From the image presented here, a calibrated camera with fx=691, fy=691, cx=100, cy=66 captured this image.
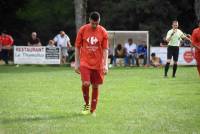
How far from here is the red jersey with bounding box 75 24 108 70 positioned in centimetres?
1325

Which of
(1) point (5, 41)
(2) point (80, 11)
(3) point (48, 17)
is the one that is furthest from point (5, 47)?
(3) point (48, 17)

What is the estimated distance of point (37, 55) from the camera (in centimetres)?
3519

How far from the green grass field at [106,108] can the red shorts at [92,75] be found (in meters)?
0.66

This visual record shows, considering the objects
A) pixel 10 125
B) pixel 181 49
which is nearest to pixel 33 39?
pixel 181 49

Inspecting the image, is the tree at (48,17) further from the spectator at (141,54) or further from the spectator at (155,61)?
the spectator at (155,61)

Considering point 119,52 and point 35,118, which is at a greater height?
point 119,52

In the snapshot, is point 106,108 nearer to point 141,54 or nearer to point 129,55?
point 129,55

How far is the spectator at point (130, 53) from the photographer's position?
3547 cm

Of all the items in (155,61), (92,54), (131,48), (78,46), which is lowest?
(155,61)

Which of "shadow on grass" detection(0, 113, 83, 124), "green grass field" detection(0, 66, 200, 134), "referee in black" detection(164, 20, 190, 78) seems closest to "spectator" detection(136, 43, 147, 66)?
"referee in black" detection(164, 20, 190, 78)

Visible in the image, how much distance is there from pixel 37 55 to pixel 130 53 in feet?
15.6

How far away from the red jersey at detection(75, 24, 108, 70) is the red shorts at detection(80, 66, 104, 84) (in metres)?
0.09

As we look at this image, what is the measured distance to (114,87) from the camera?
20.0 metres

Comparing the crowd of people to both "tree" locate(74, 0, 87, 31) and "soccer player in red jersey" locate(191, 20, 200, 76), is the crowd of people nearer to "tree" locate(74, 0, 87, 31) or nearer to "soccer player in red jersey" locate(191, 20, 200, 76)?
"tree" locate(74, 0, 87, 31)
